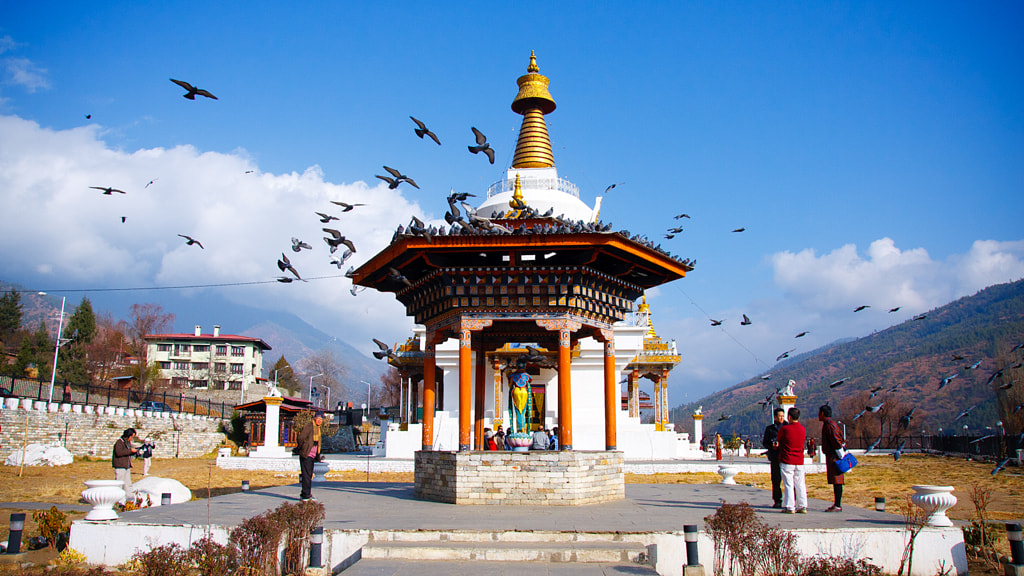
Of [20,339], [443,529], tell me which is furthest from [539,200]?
[20,339]

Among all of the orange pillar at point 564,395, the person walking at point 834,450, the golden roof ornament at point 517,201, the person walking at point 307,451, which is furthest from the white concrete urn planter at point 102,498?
Result: the person walking at point 834,450

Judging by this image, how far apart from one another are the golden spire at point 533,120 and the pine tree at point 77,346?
42.2 meters

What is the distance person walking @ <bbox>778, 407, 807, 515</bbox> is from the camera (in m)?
11.3

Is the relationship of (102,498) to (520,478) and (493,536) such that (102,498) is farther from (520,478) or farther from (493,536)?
(520,478)

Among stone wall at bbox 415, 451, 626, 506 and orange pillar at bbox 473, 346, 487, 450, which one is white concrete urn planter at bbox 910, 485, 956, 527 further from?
orange pillar at bbox 473, 346, 487, 450

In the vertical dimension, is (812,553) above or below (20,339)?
below

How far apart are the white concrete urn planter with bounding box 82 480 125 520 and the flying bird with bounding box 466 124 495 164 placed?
8.23 m

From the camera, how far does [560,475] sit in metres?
13.0

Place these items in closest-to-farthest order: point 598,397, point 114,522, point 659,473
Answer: point 114,522
point 659,473
point 598,397

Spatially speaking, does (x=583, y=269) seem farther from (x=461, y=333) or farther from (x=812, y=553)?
Result: (x=812, y=553)

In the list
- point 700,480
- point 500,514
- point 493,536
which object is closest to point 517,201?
point 700,480

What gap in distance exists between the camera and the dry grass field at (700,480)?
17.8 m

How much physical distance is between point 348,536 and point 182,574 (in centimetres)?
201

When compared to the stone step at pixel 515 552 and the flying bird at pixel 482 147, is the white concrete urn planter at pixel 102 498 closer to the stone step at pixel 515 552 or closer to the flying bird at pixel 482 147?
the stone step at pixel 515 552
